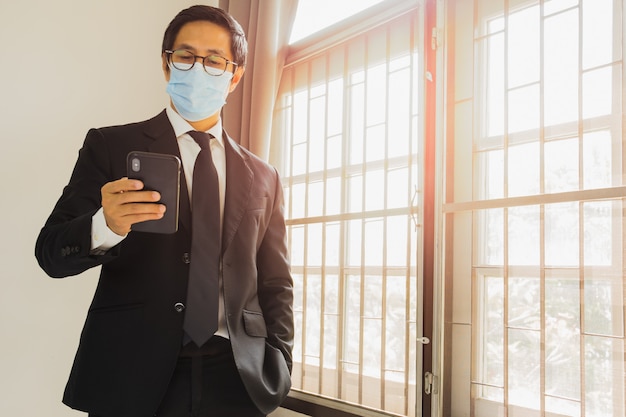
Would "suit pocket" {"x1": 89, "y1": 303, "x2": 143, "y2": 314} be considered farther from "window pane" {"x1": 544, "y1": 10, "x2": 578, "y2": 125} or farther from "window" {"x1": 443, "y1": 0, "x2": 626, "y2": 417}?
"window pane" {"x1": 544, "y1": 10, "x2": 578, "y2": 125}

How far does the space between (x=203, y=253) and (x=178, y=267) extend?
60 mm

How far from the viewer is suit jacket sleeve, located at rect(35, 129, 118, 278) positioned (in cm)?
106

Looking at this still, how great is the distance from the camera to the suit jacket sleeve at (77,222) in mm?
1062

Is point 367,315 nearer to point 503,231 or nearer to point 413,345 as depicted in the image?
point 413,345

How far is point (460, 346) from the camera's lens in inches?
74.0

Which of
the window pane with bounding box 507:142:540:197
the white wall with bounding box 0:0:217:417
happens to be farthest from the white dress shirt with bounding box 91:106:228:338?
the white wall with bounding box 0:0:217:417

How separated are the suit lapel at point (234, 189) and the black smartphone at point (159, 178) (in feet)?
0.71

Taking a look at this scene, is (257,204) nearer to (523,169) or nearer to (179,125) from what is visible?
(179,125)

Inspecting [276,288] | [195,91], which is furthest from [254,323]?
[195,91]

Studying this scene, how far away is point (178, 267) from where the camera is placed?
46.3 inches

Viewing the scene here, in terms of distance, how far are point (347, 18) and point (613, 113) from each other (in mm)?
1155

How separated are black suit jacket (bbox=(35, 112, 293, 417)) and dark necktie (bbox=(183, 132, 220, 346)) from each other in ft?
0.06

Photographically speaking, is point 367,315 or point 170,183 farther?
point 367,315

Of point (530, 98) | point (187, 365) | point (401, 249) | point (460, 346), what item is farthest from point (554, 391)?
point (187, 365)
